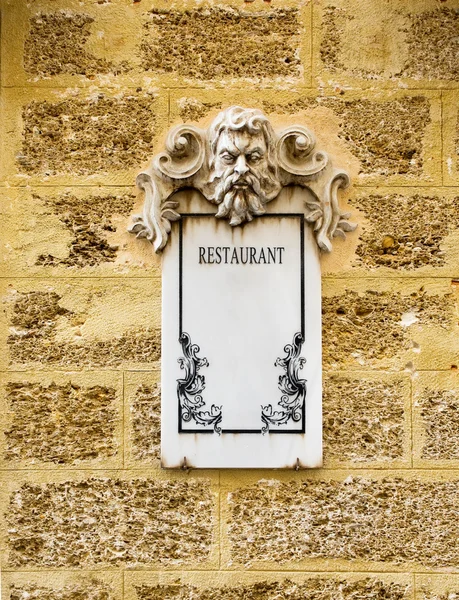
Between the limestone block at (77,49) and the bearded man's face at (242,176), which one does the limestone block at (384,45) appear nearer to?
the bearded man's face at (242,176)

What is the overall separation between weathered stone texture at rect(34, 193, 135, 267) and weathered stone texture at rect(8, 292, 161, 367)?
17cm

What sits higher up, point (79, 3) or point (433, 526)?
point (79, 3)

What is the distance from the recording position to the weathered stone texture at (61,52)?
11.9 feet

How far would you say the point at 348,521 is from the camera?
346 cm

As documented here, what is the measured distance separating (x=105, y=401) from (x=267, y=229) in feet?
3.13

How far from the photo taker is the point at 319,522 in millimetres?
3455

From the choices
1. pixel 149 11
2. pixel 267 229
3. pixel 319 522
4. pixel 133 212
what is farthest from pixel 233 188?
pixel 319 522

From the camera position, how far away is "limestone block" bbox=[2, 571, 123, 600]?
11.3 feet

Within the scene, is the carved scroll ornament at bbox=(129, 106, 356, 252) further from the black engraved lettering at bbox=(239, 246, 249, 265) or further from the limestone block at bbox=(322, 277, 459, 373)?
the limestone block at bbox=(322, 277, 459, 373)

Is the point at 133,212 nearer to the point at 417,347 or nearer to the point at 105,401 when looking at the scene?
the point at 105,401

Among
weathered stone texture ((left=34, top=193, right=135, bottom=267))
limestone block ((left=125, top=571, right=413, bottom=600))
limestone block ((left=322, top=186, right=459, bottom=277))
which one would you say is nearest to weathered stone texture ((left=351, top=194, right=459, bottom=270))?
limestone block ((left=322, top=186, right=459, bottom=277))

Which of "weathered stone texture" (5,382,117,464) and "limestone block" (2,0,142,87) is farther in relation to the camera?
"limestone block" (2,0,142,87)

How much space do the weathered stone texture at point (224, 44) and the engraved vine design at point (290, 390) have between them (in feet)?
3.69

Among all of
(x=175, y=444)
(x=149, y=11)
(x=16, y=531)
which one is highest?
(x=149, y=11)
